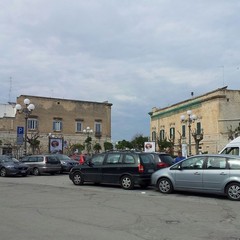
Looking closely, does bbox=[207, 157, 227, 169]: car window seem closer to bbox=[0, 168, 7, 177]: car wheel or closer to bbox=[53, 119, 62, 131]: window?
bbox=[0, 168, 7, 177]: car wheel

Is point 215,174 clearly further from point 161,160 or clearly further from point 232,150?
point 161,160

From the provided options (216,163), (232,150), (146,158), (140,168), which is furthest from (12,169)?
(216,163)

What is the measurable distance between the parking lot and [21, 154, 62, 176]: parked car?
1287 cm

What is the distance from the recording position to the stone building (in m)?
71.5

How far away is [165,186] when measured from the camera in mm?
16156

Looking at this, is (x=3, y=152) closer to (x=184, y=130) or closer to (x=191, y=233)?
(x=184, y=130)

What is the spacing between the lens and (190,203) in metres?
13.4

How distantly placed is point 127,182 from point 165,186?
7.31ft

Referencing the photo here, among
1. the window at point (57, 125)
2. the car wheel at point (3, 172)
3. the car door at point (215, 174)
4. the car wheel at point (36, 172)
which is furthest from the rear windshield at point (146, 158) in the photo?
the window at point (57, 125)

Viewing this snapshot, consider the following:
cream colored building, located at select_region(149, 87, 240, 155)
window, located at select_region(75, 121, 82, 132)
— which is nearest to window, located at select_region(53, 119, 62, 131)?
window, located at select_region(75, 121, 82, 132)

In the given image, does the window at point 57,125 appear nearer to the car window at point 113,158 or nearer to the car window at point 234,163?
the car window at point 113,158

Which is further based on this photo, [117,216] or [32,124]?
[32,124]

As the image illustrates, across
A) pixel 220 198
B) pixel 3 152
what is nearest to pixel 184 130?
pixel 3 152

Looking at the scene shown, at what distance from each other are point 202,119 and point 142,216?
1999 inches
